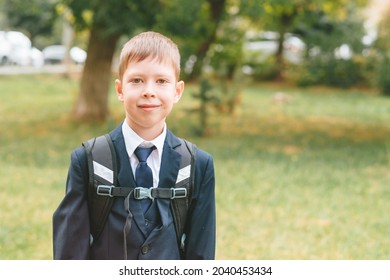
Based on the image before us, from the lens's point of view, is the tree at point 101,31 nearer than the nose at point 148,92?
No

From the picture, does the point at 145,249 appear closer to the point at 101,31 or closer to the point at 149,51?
the point at 149,51

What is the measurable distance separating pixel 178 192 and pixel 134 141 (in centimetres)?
25

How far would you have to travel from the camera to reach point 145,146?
258 cm

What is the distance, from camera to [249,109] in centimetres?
1919

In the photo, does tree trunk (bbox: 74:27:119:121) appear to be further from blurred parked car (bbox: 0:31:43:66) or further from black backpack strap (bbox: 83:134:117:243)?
blurred parked car (bbox: 0:31:43:66)

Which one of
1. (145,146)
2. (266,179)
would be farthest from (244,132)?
(145,146)

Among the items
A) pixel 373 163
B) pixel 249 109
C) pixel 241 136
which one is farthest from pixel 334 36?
pixel 373 163

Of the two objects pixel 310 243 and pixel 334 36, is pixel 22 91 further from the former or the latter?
pixel 310 243

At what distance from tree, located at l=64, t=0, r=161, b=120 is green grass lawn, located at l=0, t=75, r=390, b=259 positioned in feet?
1.73

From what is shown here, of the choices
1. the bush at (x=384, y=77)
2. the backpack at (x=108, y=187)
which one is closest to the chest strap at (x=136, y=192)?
the backpack at (x=108, y=187)

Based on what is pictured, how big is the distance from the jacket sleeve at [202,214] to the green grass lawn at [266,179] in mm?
2732

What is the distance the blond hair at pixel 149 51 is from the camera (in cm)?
255

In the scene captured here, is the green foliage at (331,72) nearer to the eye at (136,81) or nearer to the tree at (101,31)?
the tree at (101,31)

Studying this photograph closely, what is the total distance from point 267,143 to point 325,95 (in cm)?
1376
